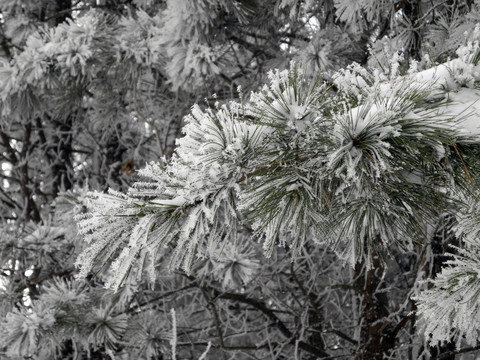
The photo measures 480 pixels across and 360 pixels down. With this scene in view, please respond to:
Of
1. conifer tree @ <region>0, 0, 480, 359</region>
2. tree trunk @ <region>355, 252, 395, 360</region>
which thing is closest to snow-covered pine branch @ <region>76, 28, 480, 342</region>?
conifer tree @ <region>0, 0, 480, 359</region>

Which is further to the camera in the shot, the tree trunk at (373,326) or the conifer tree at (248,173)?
the tree trunk at (373,326)

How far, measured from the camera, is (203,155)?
1226 millimetres

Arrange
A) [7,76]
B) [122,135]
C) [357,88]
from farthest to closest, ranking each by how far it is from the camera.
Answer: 1. [122,135]
2. [7,76]
3. [357,88]

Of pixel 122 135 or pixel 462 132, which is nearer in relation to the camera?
pixel 462 132

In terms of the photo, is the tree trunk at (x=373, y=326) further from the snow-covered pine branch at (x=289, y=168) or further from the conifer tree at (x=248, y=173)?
the snow-covered pine branch at (x=289, y=168)

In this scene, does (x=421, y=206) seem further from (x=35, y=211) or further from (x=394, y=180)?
(x=35, y=211)

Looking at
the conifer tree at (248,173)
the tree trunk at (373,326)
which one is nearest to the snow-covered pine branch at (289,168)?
the conifer tree at (248,173)

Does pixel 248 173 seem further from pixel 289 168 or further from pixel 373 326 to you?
pixel 373 326

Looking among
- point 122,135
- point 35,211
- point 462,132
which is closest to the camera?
point 462,132

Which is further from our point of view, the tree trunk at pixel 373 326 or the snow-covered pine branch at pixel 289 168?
the tree trunk at pixel 373 326

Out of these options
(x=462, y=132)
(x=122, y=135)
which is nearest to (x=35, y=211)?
(x=122, y=135)

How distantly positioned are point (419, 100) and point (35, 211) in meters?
4.58

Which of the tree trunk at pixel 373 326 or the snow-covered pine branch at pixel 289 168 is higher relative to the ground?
the tree trunk at pixel 373 326

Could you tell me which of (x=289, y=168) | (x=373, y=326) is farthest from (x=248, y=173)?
(x=373, y=326)
